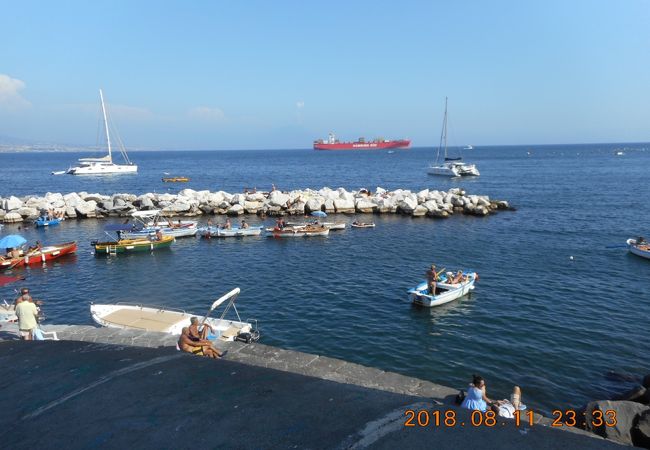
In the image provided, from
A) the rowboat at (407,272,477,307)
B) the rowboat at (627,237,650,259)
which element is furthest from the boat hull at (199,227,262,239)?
the rowboat at (627,237,650,259)

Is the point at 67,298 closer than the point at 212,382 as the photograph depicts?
No

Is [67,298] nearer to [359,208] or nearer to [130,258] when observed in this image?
[130,258]

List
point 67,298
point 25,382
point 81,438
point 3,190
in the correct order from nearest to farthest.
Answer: point 81,438
point 25,382
point 67,298
point 3,190

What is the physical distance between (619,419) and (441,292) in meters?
12.1

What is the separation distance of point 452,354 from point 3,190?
93.5 meters

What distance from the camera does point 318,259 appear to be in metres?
32.1

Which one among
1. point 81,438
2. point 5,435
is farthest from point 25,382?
point 81,438

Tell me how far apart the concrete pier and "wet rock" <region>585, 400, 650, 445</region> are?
8579 mm

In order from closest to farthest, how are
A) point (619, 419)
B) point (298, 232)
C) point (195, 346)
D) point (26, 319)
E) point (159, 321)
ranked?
point (195, 346) → point (619, 419) → point (26, 319) → point (159, 321) → point (298, 232)

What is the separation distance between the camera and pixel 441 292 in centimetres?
2292

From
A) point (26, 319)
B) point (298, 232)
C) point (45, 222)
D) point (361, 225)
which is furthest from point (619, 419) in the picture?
point (45, 222)

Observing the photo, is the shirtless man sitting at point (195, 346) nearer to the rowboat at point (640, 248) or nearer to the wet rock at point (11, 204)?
the rowboat at point (640, 248)

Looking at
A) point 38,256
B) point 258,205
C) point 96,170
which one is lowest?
point 38,256

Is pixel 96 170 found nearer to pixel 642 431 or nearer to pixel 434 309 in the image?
pixel 434 309
